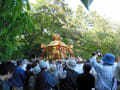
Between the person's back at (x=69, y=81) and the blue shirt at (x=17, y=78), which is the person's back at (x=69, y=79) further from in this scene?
the blue shirt at (x=17, y=78)

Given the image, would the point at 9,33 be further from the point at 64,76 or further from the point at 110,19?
the point at 110,19

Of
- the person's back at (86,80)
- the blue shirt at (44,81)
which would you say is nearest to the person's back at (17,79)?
the blue shirt at (44,81)

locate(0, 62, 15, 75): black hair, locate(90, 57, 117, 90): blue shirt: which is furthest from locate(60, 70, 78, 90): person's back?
locate(0, 62, 15, 75): black hair

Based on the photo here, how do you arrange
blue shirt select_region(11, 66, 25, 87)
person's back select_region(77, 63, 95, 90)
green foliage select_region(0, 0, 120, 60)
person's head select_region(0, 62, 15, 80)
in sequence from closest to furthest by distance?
person's head select_region(0, 62, 15, 80), person's back select_region(77, 63, 95, 90), blue shirt select_region(11, 66, 25, 87), green foliage select_region(0, 0, 120, 60)

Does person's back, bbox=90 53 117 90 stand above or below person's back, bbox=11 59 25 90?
above

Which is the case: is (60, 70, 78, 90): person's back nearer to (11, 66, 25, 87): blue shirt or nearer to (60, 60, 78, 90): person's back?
(60, 60, 78, 90): person's back

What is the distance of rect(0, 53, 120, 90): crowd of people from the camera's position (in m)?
2.11

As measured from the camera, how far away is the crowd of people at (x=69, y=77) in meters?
2.11

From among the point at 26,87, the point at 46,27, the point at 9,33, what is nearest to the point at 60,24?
the point at 46,27

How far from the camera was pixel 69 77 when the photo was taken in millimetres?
3139

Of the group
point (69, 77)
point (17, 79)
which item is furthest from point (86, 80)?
point (17, 79)

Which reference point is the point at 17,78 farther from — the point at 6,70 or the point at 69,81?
the point at 6,70

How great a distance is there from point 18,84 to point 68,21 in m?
14.8

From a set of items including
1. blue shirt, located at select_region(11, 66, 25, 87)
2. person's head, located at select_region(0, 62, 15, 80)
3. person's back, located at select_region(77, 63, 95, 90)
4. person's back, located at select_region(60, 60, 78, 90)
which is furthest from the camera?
blue shirt, located at select_region(11, 66, 25, 87)
